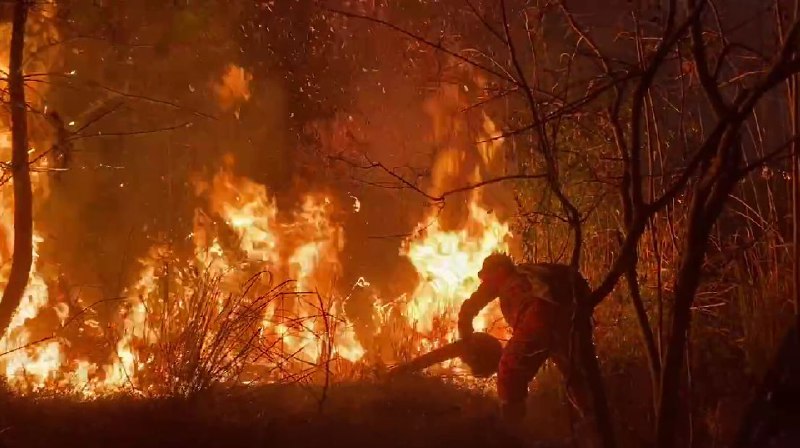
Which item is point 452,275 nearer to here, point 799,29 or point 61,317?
point 61,317

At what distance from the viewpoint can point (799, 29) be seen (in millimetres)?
3459

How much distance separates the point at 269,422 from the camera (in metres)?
5.34

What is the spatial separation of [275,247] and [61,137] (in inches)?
134

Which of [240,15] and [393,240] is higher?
[240,15]

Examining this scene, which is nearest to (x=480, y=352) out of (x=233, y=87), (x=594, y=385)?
(x=594, y=385)

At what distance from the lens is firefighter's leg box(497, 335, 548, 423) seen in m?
5.06

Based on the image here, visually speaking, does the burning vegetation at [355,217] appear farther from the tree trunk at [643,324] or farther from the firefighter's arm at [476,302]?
the firefighter's arm at [476,302]

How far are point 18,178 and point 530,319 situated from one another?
419 cm

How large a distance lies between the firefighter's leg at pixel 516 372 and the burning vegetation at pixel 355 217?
243 millimetres

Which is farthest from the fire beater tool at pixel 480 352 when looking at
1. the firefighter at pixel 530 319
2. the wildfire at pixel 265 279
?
the wildfire at pixel 265 279

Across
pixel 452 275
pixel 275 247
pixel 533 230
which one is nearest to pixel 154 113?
pixel 275 247

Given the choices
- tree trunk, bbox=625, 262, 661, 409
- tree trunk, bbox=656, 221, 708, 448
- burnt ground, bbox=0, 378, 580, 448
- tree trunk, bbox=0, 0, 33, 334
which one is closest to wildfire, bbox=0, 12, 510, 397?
burnt ground, bbox=0, 378, 580, 448

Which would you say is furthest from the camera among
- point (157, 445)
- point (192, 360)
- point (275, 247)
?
point (275, 247)

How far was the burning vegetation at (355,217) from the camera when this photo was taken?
537 cm
